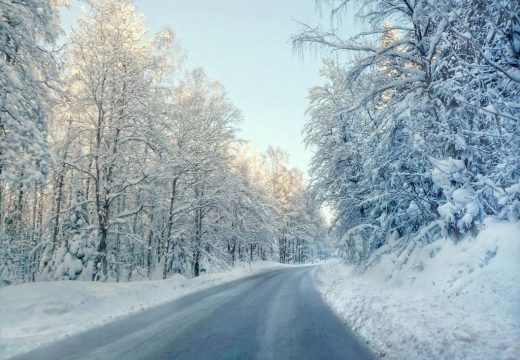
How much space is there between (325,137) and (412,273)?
13.5 meters

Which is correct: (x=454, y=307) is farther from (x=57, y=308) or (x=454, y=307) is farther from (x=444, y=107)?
(x=57, y=308)

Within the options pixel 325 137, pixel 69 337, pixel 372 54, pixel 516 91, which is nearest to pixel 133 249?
pixel 325 137

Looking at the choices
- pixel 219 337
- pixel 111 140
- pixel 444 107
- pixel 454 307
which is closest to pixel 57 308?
pixel 219 337

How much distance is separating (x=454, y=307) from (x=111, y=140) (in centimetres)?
1574

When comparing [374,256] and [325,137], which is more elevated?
[325,137]

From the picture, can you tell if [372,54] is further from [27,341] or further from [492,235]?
[27,341]

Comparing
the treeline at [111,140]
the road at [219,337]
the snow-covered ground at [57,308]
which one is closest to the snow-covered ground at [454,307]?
the road at [219,337]

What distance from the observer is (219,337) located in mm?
7637

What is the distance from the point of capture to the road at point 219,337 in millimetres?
6336

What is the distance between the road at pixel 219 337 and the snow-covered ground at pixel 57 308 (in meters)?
0.61

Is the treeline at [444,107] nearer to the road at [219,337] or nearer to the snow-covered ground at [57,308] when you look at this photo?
the road at [219,337]

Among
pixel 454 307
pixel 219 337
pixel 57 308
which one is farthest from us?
pixel 57 308

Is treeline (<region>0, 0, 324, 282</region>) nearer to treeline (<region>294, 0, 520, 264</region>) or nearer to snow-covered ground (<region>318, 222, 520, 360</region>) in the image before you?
treeline (<region>294, 0, 520, 264</region>)

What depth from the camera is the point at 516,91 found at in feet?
19.8
